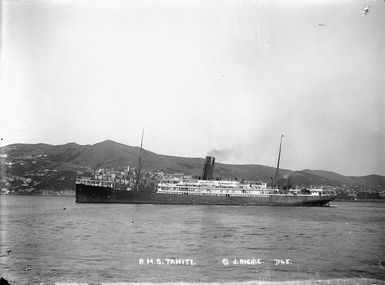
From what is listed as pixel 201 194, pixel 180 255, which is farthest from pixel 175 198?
pixel 180 255

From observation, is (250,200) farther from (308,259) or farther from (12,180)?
(12,180)

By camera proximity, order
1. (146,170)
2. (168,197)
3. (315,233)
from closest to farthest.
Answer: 1. (315,233)
2. (168,197)
3. (146,170)

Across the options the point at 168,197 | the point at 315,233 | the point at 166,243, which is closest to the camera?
the point at 166,243

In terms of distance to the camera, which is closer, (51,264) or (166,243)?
(51,264)

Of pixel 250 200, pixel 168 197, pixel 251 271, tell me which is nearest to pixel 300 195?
pixel 250 200

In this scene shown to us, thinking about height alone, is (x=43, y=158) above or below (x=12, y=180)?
above

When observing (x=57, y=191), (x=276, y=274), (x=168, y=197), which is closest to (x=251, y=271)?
(x=276, y=274)

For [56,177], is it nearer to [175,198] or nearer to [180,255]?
[175,198]

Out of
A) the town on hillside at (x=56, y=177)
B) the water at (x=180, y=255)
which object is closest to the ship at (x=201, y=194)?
the water at (x=180, y=255)

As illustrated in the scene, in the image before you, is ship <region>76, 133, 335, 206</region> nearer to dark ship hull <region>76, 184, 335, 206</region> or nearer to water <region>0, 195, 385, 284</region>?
dark ship hull <region>76, 184, 335, 206</region>
